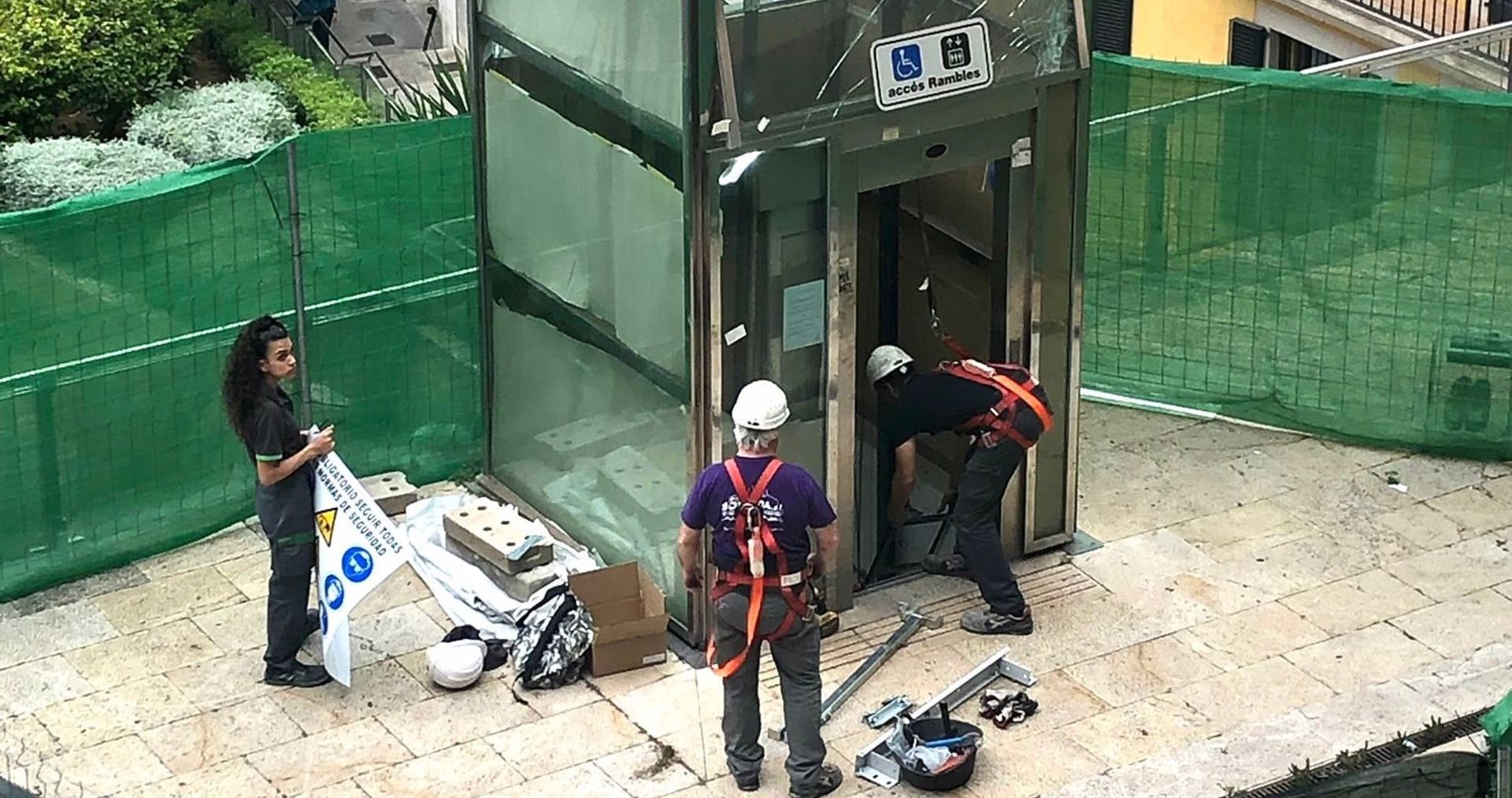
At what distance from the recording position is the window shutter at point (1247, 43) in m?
19.0

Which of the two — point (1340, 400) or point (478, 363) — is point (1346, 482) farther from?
point (478, 363)

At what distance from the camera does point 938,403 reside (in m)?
10.0

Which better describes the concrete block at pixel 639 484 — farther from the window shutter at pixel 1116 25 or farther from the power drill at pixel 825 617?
the window shutter at pixel 1116 25

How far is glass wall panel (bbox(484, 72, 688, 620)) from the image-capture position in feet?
32.9

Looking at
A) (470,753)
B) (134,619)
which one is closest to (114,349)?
(134,619)

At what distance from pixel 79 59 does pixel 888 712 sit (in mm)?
9083

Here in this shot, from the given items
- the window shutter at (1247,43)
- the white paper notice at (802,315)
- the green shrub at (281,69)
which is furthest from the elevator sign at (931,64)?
the window shutter at (1247,43)

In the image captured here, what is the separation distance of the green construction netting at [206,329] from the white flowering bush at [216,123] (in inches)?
163

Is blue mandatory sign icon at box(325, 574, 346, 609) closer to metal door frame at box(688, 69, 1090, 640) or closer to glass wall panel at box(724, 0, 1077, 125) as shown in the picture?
metal door frame at box(688, 69, 1090, 640)

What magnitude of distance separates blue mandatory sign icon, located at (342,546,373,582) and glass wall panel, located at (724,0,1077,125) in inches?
87.8

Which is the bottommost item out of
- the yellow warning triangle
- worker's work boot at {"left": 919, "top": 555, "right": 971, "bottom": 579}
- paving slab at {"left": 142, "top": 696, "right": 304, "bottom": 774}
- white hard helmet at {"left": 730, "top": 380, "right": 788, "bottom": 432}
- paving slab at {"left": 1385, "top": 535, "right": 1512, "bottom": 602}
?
paving slab at {"left": 142, "top": 696, "right": 304, "bottom": 774}

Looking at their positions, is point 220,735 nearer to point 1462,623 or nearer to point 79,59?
point 1462,623

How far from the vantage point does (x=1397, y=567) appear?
10820 millimetres

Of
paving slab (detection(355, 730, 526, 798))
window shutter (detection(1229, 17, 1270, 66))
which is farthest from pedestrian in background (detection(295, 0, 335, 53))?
paving slab (detection(355, 730, 526, 798))
